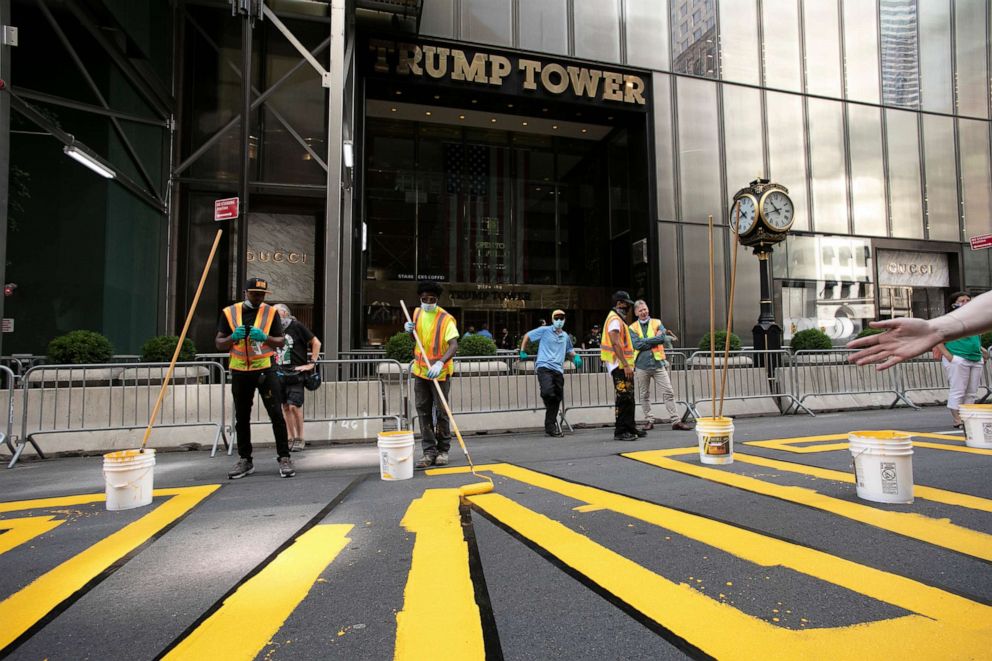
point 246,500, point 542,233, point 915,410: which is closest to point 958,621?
point 246,500

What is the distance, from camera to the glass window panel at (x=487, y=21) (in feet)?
54.2

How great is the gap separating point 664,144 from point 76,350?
17.4m

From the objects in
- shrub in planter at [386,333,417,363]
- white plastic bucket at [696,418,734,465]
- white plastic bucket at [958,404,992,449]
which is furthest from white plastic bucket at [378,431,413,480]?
white plastic bucket at [958,404,992,449]

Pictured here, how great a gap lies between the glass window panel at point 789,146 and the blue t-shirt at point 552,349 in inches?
580

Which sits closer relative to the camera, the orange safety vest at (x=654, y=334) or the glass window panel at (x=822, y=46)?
the orange safety vest at (x=654, y=334)

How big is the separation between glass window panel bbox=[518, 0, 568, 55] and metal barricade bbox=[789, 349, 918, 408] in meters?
12.4

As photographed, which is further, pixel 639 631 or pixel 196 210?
pixel 196 210

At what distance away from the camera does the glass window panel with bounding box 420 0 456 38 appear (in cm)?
1627

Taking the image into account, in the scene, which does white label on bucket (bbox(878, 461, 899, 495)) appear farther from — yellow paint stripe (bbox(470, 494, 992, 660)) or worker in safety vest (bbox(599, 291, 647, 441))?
worker in safety vest (bbox(599, 291, 647, 441))

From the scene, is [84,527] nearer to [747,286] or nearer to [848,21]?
[747,286]

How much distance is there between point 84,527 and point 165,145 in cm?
1484

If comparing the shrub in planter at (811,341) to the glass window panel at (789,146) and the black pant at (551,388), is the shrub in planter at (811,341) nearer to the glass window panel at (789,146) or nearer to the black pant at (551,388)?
the black pant at (551,388)

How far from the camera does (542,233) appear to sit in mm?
22734

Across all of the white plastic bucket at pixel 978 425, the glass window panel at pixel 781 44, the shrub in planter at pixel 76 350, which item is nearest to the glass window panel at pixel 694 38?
the glass window panel at pixel 781 44
